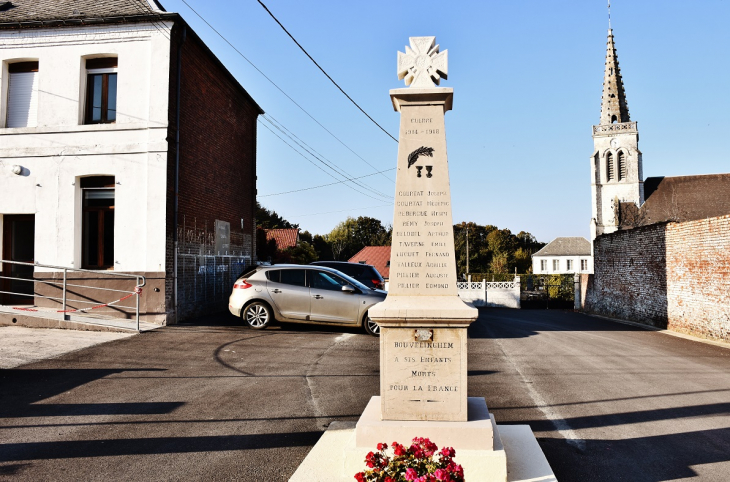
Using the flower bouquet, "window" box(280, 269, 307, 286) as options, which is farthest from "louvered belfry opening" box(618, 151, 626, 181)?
the flower bouquet

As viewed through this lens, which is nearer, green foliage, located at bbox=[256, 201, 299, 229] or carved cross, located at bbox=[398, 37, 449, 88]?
carved cross, located at bbox=[398, 37, 449, 88]

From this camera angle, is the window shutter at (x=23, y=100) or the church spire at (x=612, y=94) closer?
the window shutter at (x=23, y=100)

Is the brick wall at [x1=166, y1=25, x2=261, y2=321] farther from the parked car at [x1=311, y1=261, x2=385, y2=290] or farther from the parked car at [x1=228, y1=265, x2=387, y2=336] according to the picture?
the parked car at [x1=311, y1=261, x2=385, y2=290]

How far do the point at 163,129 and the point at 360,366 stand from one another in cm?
800

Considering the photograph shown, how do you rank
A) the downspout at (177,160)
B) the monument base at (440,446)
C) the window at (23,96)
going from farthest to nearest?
the window at (23,96), the downspout at (177,160), the monument base at (440,446)

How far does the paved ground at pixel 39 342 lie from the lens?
890cm

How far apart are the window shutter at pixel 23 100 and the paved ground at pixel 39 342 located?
213 inches

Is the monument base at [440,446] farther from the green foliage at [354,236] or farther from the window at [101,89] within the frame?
the green foliage at [354,236]

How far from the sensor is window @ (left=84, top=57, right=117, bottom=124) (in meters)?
13.8

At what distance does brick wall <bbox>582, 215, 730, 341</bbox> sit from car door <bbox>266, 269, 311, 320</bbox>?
31.1 ft

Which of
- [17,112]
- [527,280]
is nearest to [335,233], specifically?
[527,280]

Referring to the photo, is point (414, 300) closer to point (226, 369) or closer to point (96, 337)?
point (226, 369)

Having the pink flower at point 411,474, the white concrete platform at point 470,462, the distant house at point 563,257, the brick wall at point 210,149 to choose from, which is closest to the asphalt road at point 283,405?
the white concrete platform at point 470,462

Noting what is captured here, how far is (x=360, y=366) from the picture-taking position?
28.9 ft
